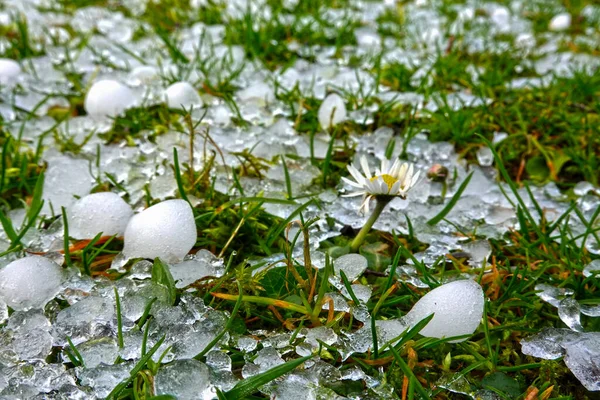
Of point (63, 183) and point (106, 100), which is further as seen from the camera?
point (106, 100)

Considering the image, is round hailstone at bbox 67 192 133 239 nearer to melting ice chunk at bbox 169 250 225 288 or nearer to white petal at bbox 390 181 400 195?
melting ice chunk at bbox 169 250 225 288

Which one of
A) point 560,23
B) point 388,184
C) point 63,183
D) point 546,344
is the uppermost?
point 560,23

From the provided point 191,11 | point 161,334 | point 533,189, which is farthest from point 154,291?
point 191,11

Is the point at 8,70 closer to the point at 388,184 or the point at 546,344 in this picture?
the point at 388,184

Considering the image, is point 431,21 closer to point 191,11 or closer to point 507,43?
point 507,43

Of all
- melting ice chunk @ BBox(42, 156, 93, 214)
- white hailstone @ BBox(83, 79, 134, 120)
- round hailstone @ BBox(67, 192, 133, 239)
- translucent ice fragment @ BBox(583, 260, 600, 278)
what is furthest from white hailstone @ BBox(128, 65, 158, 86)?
translucent ice fragment @ BBox(583, 260, 600, 278)

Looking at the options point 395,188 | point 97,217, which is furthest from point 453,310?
point 97,217
